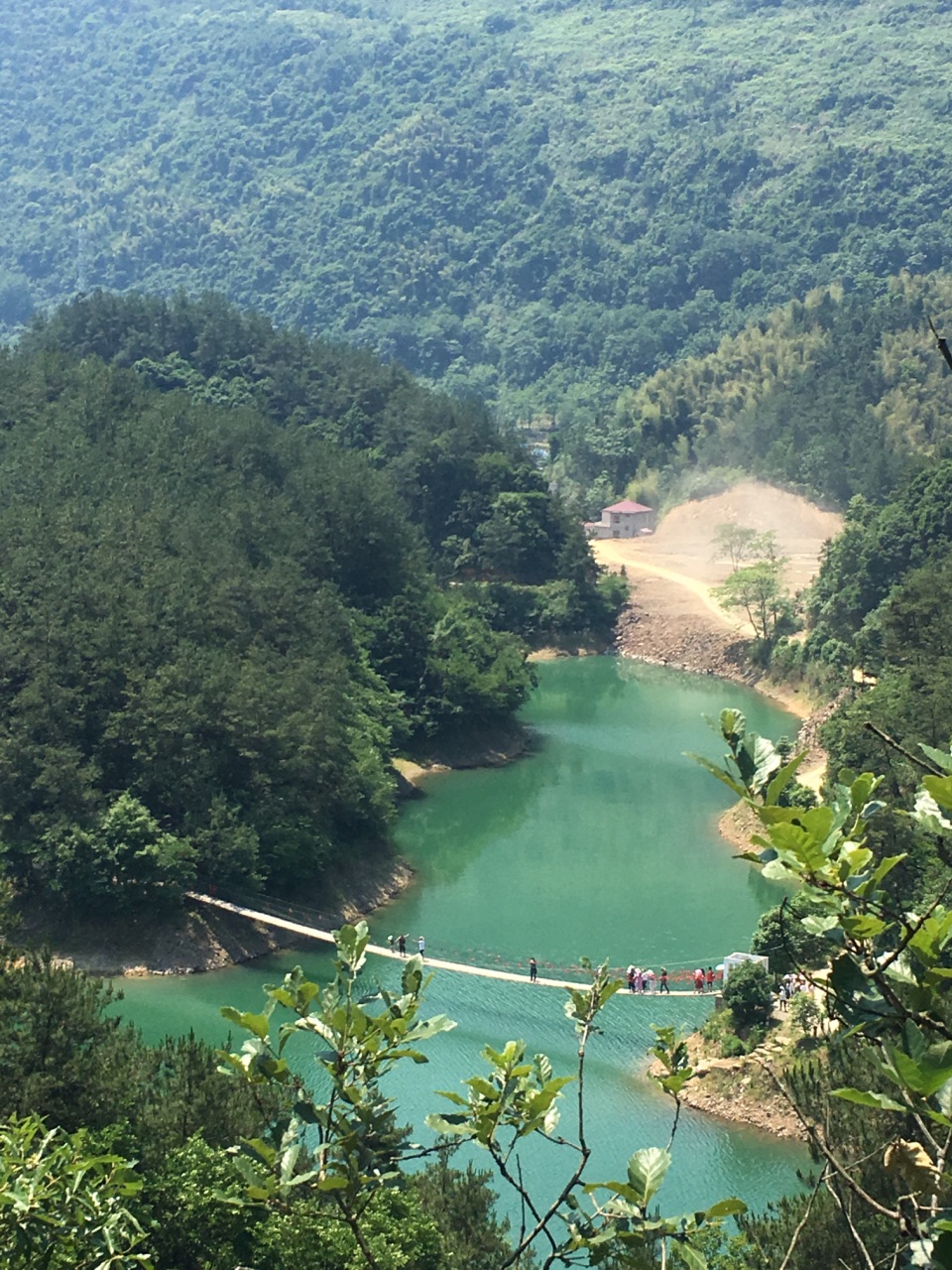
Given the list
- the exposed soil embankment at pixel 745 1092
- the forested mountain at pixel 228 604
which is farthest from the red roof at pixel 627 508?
the exposed soil embankment at pixel 745 1092

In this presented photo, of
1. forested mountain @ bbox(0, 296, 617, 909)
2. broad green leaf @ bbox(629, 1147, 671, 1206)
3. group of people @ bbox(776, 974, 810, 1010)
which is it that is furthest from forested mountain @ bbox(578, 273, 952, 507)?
broad green leaf @ bbox(629, 1147, 671, 1206)

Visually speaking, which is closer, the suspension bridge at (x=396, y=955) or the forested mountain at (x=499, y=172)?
the suspension bridge at (x=396, y=955)

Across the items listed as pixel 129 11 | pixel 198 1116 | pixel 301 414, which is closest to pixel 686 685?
pixel 301 414

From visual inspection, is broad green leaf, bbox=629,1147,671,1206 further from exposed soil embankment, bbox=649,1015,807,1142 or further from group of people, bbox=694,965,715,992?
group of people, bbox=694,965,715,992

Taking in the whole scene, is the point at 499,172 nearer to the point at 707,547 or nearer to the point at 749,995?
the point at 707,547

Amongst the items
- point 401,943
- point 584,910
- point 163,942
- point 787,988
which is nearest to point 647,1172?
point 787,988

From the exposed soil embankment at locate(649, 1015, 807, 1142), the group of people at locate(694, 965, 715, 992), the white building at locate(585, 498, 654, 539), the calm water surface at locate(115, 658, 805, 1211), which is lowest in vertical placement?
the white building at locate(585, 498, 654, 539)

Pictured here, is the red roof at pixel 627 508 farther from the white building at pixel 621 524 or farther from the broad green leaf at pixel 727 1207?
the broad green leaf at pixel 727 1207
